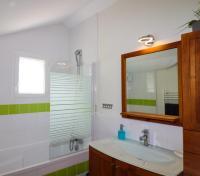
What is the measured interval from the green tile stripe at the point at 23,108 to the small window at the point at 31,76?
0.74ft

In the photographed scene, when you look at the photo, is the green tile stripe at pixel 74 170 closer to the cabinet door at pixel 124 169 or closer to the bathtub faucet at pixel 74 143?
the bathtub faucet at pixel 74 143

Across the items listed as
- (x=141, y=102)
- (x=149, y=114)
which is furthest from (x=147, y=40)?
(x=149, y=114)

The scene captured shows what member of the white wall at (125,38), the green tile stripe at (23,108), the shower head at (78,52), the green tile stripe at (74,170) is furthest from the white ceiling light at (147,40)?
the green tile stripe at (23,108)

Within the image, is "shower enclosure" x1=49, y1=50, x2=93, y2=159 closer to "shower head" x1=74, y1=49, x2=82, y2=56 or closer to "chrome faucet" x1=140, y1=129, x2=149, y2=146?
"shower head" x1=74, y1=49, x2=82, y2=56

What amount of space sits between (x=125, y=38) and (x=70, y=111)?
127 centimetres

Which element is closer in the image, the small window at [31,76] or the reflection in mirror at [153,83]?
the reflection in mirror at [153,83]

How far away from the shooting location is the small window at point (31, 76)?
2825mm

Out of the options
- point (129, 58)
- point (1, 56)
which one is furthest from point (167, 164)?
point (1, 56)

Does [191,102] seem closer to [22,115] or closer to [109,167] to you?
[109,167]

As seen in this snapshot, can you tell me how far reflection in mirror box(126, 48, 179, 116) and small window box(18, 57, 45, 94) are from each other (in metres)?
1.64

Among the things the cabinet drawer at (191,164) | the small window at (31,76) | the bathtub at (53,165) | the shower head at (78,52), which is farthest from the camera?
the shower head at (78,52)

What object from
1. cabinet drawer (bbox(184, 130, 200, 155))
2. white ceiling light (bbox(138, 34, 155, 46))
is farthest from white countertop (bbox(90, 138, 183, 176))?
white ceiling light (bbox(138, 34, 155, 46))

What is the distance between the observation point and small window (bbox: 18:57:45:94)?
2825mm

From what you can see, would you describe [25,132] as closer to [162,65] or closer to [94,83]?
[94,83]
